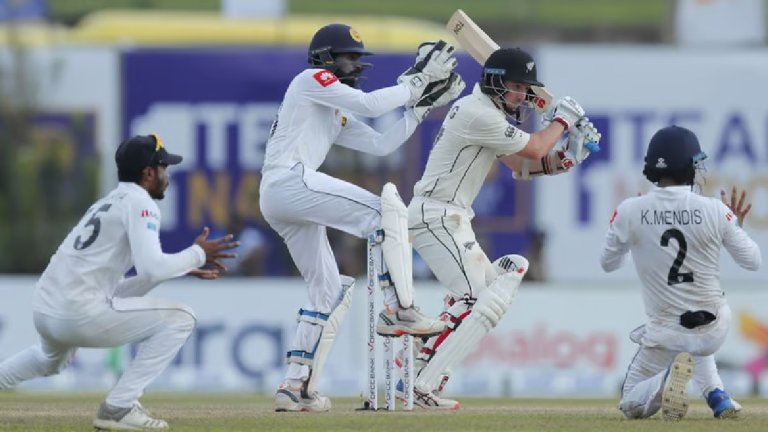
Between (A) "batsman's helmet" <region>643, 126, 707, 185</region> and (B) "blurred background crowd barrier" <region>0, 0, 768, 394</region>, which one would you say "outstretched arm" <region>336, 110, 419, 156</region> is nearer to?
(A) "batsman's helmet" <region>643, 126, 707, 185</region>

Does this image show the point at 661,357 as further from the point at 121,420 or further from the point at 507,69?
the point at 121,420

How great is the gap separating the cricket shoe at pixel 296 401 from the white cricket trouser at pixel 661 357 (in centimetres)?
192

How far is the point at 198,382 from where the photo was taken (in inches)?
754

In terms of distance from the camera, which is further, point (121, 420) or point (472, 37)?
point (472, 37)

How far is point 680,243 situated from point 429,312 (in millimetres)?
8091

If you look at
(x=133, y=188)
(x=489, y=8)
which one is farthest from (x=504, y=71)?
(x=489, y=8)

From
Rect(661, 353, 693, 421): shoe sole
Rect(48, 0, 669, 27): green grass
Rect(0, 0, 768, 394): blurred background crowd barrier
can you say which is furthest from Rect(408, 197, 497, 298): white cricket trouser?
Rect(48, 0, 669, 27): green grass

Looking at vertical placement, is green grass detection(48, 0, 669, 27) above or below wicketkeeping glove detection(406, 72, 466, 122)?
above

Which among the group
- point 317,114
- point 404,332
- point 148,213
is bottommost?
point 404,332

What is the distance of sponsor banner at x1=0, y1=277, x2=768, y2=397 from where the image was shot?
62.2 ft

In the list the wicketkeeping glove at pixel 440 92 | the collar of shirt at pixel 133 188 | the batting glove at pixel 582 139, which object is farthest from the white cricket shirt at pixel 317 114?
the collar of shirt at pixel 133 188

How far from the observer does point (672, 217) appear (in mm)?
10812

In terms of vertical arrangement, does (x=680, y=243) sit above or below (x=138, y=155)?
below

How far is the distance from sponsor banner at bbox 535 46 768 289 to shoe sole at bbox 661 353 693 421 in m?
13.1
